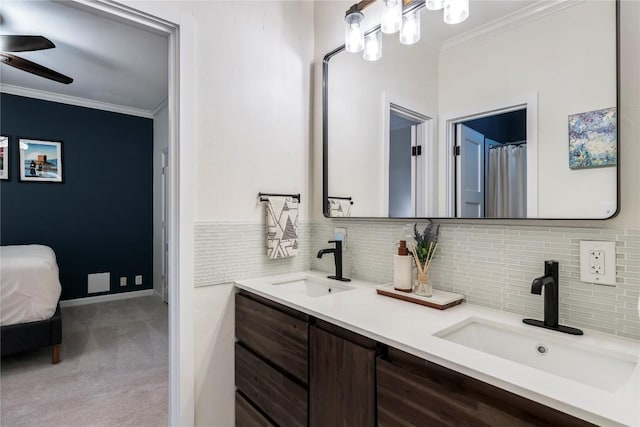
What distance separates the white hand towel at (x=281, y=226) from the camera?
5.72ft

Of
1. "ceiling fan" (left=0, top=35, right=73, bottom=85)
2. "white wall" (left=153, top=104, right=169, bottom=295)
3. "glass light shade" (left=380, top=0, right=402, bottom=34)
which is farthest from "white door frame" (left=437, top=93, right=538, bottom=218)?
"white wall" (left=153, top=104, right=169, bottom=295)

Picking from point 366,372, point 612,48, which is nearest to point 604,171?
point 612,48

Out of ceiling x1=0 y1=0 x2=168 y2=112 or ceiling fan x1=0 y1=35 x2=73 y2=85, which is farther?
Answer: ceiling x1=0 y1=0 x2=168 y2=112

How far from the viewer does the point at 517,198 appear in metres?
1.13

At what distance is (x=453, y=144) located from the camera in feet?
4.30

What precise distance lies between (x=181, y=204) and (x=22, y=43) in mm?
1889

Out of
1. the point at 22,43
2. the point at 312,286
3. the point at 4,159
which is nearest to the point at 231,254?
the point at 312,286

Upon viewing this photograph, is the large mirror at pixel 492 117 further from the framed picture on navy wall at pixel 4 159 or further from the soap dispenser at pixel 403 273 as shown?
the framed picture on navy wall at pixel 4 159

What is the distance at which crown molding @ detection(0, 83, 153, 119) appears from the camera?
3.65 meters

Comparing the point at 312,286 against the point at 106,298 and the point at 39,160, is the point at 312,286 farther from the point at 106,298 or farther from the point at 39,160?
the point at 39,160

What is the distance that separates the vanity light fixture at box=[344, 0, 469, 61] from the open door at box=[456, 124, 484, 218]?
1.45 feet

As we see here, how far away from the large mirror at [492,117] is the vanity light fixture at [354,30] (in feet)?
0.38

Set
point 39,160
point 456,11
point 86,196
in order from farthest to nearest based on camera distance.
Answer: point 86,196 → point 39,160 → point 456,11

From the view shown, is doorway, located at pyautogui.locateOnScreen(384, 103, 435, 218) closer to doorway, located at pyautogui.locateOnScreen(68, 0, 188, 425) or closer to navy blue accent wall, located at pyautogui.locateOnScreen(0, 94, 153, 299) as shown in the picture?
doorway, located at pyautogui.locateOnScreen(68, 0, 188, 425)
